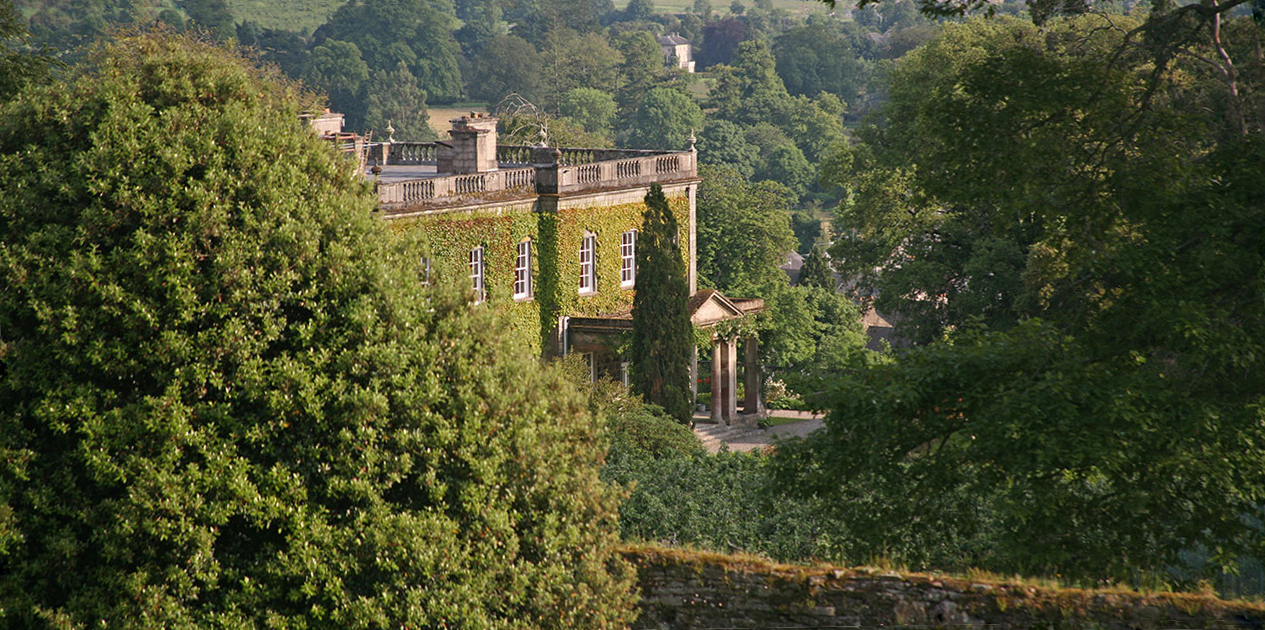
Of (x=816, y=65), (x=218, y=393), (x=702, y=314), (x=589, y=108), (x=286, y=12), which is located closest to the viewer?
(x=218, y=393)

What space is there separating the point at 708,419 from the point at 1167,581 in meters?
29.9

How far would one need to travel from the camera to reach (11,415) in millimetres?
11484

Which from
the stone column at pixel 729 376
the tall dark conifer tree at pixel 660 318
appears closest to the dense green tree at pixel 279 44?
the stone column at pixel 729 376

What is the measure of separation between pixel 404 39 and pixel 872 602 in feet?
489

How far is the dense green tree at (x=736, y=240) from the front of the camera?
189 feet

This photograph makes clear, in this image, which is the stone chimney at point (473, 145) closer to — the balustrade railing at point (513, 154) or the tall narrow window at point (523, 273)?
the tall narrow window at point (523, 273)

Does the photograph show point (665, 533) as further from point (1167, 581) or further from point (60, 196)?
point (60, 196)

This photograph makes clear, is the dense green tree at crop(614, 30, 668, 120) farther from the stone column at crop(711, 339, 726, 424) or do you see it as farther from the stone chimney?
the stone chimney

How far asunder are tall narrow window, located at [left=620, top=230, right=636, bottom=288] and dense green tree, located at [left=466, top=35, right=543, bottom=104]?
107m

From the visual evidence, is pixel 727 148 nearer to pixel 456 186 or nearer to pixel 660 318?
pixel 660 318

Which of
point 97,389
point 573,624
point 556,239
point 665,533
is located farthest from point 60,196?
point 556,239

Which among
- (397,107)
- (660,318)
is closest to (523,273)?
(660,318)

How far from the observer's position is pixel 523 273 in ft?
128

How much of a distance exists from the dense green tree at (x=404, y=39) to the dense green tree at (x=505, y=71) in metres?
2.65
